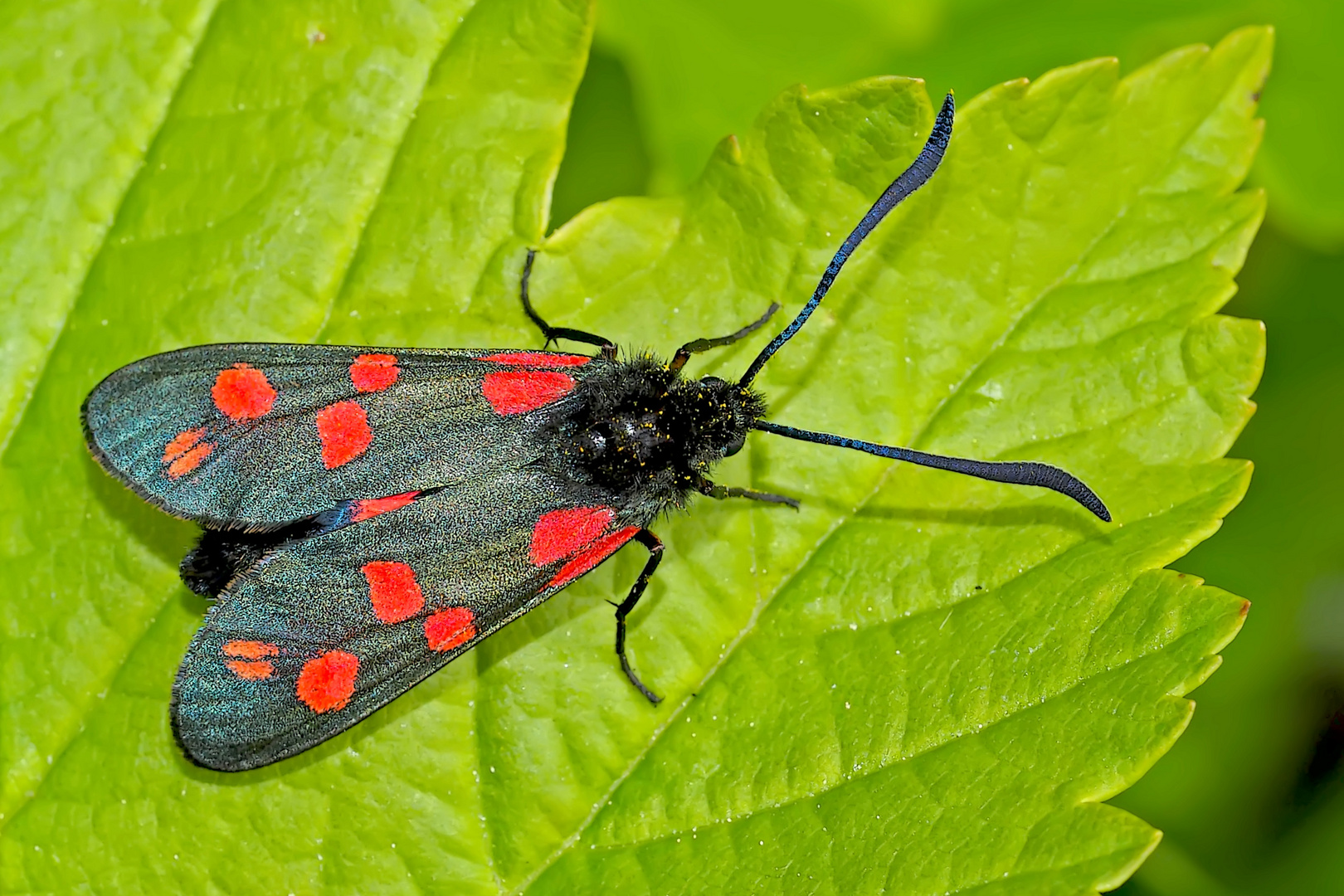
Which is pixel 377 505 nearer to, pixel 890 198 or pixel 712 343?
pixel 712 343

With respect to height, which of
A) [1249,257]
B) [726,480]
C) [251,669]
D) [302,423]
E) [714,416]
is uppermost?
[1249,257]

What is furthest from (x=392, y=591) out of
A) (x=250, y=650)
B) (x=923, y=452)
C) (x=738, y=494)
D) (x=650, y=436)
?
(x=923, y=452)

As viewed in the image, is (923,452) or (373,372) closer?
(923,452)

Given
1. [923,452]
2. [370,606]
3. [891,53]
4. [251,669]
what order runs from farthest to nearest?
[891,53] → [370,606] → [251,669] → [923,452]

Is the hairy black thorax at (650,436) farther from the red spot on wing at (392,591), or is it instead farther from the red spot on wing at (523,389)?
the red spot on wing at (392,591)

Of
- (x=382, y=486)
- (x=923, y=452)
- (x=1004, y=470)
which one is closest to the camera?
(x=1004, y=470)

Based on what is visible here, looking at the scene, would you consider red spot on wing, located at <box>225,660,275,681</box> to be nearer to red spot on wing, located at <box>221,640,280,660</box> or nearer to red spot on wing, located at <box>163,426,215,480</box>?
red spot on wing, located at <box>221,640,280,660</box>

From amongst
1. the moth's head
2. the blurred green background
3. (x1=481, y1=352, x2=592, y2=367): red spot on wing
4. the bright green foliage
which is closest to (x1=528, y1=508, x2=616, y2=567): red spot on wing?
the moth's head
